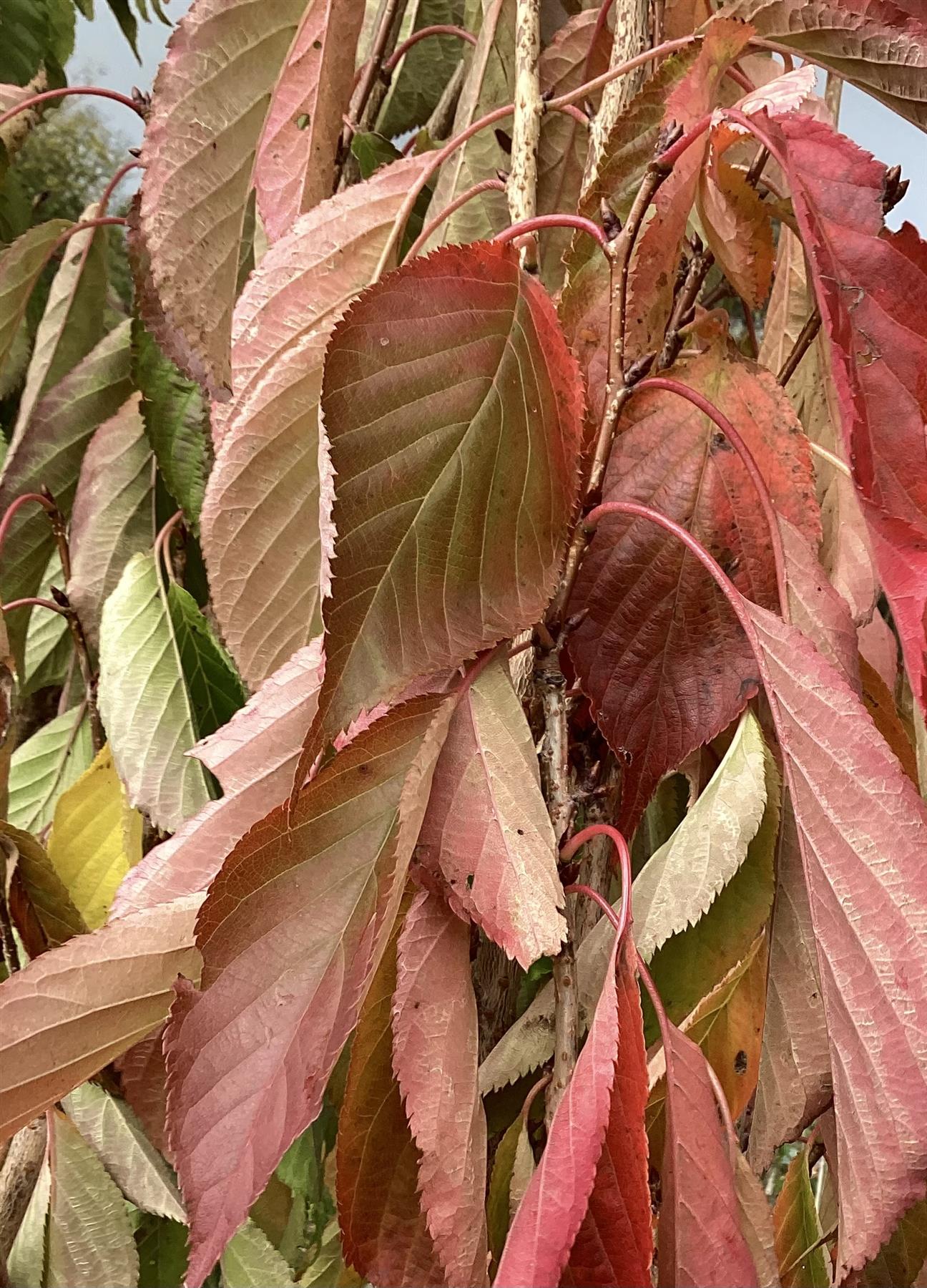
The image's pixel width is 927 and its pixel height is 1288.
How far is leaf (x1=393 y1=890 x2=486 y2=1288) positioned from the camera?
22 cm

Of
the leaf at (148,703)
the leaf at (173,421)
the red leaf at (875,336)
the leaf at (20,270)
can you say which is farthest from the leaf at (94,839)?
the red leaf at (875,336)

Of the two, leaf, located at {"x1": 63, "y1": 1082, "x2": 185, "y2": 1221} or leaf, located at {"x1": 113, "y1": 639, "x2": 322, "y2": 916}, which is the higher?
leaf, located at {"x1": 113, "y1": 639, "x2": 322, "y2": 916}

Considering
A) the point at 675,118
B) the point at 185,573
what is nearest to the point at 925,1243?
the point at 675,118

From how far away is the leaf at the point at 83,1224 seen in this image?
Result: 0.42m

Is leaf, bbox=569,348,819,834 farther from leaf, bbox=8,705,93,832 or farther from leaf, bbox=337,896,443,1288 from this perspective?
leaf, bbox=8,705,93,832

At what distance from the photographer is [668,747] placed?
0.90ft

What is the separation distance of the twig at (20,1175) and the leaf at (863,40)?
0.48 m

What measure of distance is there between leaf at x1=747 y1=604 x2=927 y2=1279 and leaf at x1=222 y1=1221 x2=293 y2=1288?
0.32 m

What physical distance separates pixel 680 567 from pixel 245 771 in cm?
12

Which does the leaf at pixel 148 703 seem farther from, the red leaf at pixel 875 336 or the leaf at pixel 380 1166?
the red leaf at pixel 875 336

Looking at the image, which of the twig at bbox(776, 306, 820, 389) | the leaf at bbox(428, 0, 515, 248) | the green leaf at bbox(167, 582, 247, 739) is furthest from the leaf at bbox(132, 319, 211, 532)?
the twig at bbox(776, 306, 820, 389)

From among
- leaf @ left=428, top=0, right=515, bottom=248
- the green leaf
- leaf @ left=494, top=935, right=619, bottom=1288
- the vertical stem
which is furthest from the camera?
the green leaf

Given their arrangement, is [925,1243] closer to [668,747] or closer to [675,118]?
[668,747]

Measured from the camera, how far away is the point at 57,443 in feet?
1.94
